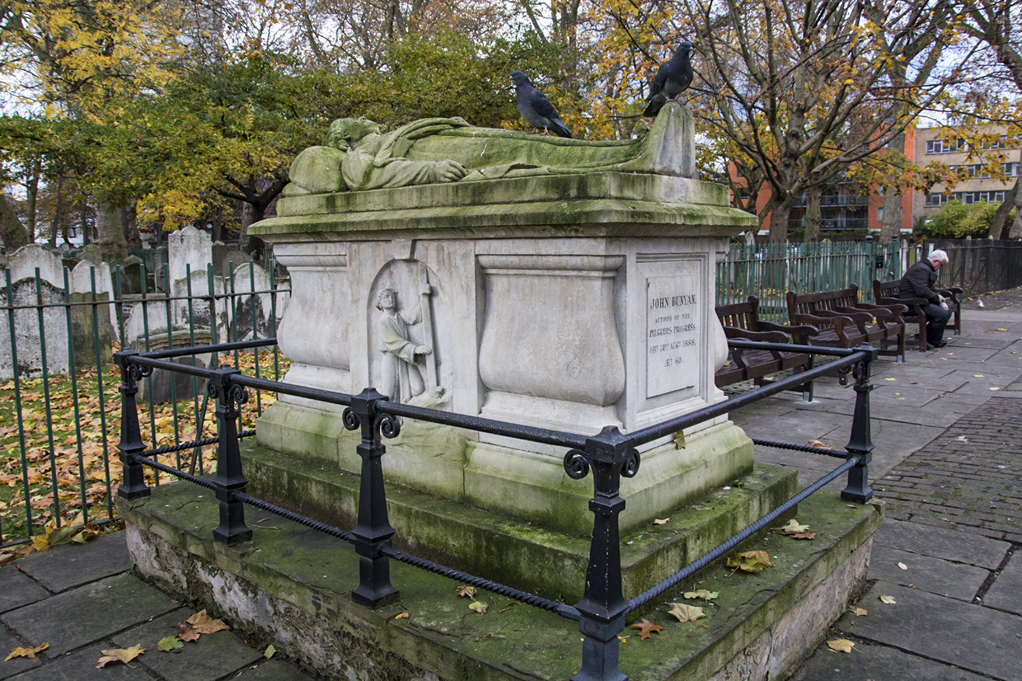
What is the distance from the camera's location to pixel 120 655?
3.31m

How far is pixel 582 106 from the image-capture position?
15.2 metres

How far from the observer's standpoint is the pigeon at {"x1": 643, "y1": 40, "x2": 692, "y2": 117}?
11.6ft

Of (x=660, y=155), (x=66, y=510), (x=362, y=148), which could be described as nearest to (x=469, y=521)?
(x=660, y=155)

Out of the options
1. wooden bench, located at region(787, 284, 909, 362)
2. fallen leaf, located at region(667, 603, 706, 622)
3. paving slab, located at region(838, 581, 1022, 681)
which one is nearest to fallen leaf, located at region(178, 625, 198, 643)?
fallen leaf, located at region(667, 603, 706, 622)

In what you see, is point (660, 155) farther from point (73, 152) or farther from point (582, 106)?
point (73, 152)

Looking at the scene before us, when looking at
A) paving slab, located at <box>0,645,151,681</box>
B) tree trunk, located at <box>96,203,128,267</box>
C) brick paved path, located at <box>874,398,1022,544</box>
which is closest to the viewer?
paving slab, located at <box>0,645,151,681</box>

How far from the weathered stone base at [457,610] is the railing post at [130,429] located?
9.0 inches

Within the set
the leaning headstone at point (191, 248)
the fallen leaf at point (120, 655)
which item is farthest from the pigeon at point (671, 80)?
the leaning headstone at point (191, 248)

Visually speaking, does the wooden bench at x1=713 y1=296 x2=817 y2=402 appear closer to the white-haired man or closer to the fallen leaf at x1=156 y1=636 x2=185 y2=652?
the white-haired man

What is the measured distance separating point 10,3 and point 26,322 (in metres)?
11.4

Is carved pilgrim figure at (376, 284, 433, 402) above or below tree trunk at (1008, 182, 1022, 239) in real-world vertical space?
below

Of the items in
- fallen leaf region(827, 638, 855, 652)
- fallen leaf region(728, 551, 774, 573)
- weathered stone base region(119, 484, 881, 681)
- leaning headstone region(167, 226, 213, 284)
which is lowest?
fallen leaf region(827, 638, 855, 652)

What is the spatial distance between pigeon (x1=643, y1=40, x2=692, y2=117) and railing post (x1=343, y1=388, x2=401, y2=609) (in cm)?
195

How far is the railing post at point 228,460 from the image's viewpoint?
11.2ft
